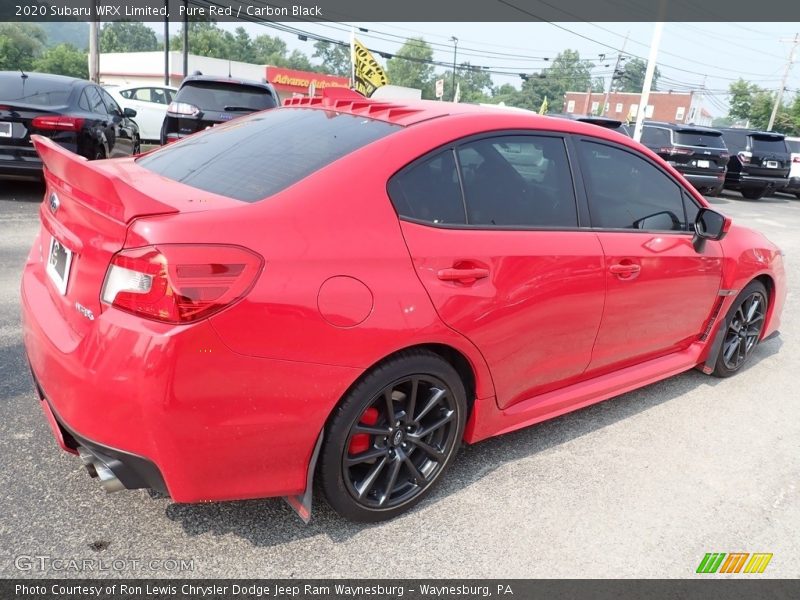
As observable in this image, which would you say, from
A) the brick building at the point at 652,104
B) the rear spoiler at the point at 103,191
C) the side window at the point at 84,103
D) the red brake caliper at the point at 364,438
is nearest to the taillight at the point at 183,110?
the side window at the point at 84,103

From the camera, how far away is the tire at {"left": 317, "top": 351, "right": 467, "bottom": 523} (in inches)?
89.5

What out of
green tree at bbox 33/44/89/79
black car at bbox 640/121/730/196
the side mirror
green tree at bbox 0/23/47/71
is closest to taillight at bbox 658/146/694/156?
black car at bbox 640/121/730/196

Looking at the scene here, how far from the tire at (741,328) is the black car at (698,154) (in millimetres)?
11230

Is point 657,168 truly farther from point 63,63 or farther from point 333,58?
point 333,58

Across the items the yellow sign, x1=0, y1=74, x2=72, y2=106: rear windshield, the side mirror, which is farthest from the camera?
the yellow sign

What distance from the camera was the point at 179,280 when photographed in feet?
6.22

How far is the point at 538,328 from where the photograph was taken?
9.19 ft

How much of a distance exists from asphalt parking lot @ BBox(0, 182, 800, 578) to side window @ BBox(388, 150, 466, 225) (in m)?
1.22

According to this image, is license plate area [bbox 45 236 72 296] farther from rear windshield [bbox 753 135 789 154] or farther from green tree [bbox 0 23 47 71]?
green tree [bbox 0 23 47 71]

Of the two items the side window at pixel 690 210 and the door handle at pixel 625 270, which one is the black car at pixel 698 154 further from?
the door handle at pixel 625 270

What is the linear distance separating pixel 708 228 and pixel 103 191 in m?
3.12

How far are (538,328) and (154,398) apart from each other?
1.63 m

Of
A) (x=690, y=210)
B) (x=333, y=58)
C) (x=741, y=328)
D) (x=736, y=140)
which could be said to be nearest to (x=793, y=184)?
(x=736, y=140)

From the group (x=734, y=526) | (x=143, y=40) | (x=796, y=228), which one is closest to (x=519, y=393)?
(x=734, y=526)
